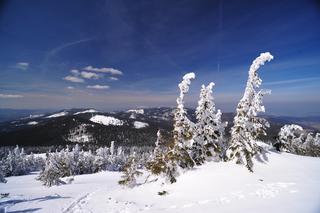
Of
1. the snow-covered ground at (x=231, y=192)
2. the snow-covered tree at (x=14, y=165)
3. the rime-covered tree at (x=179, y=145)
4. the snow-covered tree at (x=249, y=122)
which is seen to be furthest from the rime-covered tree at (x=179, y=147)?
the snow-covered tree at (x=14, y=165)

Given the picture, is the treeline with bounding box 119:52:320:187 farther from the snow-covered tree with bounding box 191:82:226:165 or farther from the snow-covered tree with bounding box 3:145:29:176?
the snow-covered tree with bounding box 3:145:29:176

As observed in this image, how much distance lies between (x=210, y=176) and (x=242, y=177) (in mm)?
2671

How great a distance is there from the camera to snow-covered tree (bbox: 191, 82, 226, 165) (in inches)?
1104

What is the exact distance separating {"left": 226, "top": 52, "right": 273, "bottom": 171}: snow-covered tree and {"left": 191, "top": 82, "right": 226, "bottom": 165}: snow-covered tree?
11.7ft

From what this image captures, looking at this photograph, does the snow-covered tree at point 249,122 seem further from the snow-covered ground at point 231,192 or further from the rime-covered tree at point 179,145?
the rime-covered tree at point 179,145

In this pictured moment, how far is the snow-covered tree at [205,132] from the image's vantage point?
92.0 ft

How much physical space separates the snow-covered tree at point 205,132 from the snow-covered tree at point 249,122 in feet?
11.7

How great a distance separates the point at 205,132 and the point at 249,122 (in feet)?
17.6

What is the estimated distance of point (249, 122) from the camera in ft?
80.6

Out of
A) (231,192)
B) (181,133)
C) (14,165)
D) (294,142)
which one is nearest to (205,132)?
(181,133)

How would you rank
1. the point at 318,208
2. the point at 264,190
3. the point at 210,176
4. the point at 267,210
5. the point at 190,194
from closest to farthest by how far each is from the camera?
the point at 318,208 < the point at 267,210 < the point at 264,190 < the point at 190,194 < the point at 210,176

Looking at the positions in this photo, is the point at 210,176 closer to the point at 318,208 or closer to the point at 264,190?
the point at 264,190

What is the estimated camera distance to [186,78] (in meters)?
25.2

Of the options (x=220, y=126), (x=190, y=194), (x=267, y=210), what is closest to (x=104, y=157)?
(x=220, y=126)
